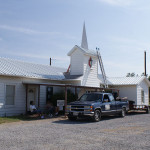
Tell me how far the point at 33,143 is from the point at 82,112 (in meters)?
6.80

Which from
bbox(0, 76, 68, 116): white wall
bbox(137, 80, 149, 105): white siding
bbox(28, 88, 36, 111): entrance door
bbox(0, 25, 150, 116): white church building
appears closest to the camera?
bbox(0, 76, 68, 116): white wall

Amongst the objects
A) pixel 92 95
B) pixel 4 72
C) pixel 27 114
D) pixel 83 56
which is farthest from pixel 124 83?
pixel 4 72

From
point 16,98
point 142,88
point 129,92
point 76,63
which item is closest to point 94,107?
point 16,98

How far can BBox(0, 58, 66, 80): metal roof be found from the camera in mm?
17337

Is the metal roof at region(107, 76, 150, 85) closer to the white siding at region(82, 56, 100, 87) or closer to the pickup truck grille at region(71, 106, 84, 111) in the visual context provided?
the white siding at region(82, 56, 100, 87)

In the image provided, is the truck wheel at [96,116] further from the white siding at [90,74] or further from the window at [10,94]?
the white siding at [90,74]

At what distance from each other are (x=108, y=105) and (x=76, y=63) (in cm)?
713

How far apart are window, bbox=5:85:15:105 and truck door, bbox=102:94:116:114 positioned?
21.1 feet

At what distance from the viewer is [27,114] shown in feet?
57.8

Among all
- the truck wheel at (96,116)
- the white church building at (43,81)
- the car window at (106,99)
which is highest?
the white church building at (43,81)

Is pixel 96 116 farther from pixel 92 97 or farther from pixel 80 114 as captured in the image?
pixel 92 97

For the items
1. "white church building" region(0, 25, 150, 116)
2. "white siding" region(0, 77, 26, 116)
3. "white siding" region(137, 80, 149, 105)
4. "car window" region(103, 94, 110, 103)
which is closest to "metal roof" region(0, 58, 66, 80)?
"white church building" region(0, 25, 150, 116)

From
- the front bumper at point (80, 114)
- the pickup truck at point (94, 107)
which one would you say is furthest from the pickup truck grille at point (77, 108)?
the front bumper at point (80, 114)

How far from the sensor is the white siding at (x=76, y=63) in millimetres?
22059
